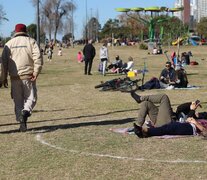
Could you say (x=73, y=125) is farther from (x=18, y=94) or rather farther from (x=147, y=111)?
(x=147, y=111)

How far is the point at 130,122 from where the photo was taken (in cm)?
1002

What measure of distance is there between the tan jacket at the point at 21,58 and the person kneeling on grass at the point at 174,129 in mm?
2100

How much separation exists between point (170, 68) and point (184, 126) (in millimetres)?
9283

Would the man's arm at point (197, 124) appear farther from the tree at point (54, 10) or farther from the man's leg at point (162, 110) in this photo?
the tree at point (54, 10)

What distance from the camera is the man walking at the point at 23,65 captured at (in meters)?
8.61

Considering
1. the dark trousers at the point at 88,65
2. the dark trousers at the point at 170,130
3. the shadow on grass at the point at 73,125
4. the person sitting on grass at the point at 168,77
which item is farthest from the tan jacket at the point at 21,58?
the dark trousers at the point at 88,65

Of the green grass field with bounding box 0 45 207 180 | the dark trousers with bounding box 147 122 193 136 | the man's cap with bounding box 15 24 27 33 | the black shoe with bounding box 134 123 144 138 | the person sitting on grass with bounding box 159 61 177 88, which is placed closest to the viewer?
the green grass field with bounding box 0 45 207 180

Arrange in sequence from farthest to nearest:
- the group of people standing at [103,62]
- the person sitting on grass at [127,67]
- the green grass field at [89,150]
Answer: the person sitting on grass at [127,67] → the group of people standing at [103,62] → the green grass field at [89,150]

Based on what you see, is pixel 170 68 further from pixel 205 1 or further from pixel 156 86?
pixel 205 1

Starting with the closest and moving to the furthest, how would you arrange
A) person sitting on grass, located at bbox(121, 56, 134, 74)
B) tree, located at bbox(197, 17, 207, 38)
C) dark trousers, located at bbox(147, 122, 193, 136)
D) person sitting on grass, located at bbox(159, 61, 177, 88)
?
dark trousers, located at bbox(147, 122, 193, 136) < person sitting on grass, located at bbox(159, 61, 177, 88) < person sitting on grass, located at bbox(121, 56, 134, 74) < tree, located at bbox(197, 17, 207, 38)

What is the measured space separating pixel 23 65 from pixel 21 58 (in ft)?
0.43

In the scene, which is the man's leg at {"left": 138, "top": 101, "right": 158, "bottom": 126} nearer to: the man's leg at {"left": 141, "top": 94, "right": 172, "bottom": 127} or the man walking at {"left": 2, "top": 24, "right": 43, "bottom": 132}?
the man's leg at {"left": 141, "top": 94, "right": 172, "bottom": 127}

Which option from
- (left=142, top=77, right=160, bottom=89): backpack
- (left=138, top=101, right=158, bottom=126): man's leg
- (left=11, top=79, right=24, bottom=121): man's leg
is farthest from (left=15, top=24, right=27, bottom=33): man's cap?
(left=142, top=77, right=160, bottom=89): backpack

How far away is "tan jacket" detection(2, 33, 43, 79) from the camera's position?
28.2 ft
